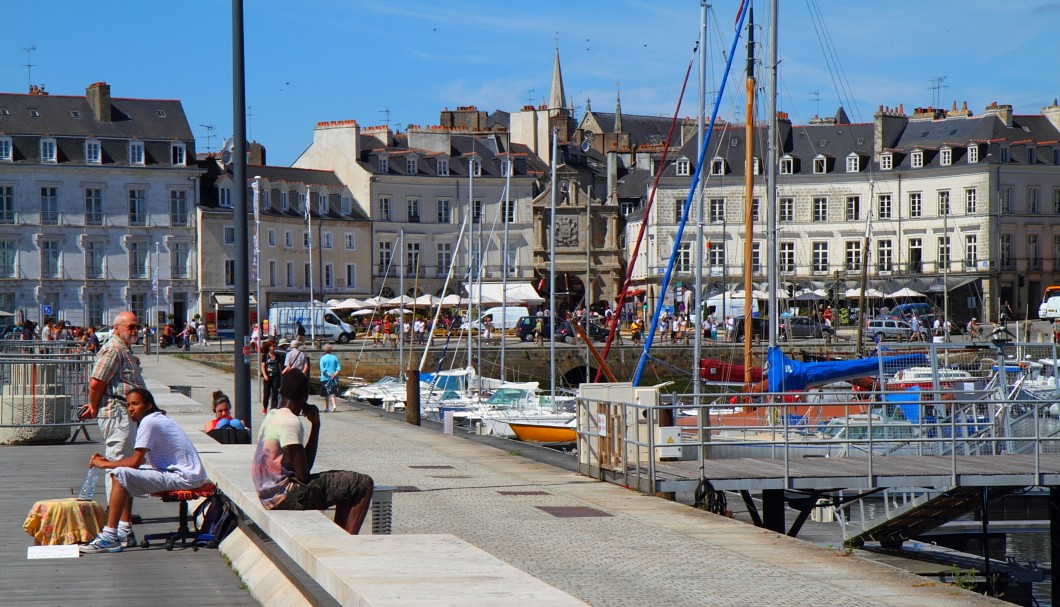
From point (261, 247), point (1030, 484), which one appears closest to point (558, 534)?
point (1030, 484)

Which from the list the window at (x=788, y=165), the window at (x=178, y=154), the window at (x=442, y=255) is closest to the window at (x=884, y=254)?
the window at (x=788, y=165)

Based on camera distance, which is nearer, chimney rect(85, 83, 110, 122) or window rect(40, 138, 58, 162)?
window rect(40, 138, 58, 162)

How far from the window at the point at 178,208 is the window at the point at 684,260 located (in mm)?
26867

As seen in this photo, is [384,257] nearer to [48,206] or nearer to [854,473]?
[48,206]

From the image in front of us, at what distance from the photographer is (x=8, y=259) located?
212 ft

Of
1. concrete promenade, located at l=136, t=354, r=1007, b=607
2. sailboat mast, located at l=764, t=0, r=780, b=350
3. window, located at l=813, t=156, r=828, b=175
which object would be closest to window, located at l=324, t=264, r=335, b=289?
window, located at l=813, t=156, r=828, b=175

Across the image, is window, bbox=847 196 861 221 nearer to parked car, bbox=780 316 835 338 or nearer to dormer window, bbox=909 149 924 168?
dormer window, bbox=909 149 924 168

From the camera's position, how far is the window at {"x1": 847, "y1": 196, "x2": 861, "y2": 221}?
72.1 m

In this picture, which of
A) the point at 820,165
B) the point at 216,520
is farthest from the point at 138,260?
the point at 216,520

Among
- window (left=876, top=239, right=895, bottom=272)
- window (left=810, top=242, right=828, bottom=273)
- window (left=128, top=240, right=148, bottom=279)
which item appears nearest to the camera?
window (left=128, top=240, right=148, bottom=279)

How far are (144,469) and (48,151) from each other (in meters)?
60.8

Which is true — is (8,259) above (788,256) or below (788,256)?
below

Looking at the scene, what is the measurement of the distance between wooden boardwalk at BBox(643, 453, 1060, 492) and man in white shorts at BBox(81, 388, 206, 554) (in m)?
5.58

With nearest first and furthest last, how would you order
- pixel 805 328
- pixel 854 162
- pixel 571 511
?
pixel 571 511, pixel 805 328, pixel 854 162
